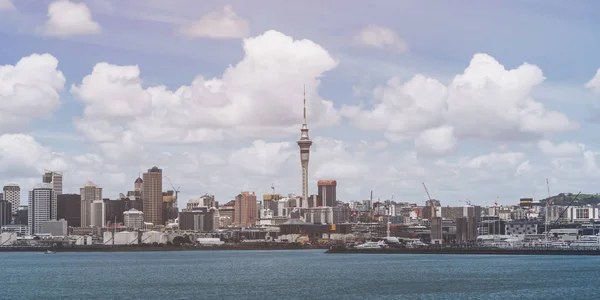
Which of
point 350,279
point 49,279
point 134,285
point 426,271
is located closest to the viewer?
point 134,285

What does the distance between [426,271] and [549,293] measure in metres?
47.3

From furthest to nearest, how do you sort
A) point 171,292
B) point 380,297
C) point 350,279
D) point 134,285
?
point 350,279 → point 134,285 → point 171,292 → point 380,297

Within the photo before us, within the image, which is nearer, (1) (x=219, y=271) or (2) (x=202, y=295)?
(2) (x=202, y=295)

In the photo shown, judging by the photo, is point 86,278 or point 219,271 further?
point 219,271

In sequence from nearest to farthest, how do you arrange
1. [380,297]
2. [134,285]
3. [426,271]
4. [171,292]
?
[380,297]
[171,292]
[134,285]
[426,271]

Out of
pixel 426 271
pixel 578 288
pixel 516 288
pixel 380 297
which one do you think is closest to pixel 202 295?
pixel 380 297

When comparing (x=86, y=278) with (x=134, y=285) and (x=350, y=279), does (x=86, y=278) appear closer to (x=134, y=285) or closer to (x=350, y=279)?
(x=134, y=285)

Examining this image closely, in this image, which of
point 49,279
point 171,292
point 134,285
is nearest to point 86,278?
point 49,279

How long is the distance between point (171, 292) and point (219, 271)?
48.5m

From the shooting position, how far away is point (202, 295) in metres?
106

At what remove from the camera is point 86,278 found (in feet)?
469

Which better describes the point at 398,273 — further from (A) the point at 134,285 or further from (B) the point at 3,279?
(B) the point at 3,279

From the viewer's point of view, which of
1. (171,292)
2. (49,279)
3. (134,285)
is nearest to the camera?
(171,292)

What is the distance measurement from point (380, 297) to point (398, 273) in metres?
45.9
